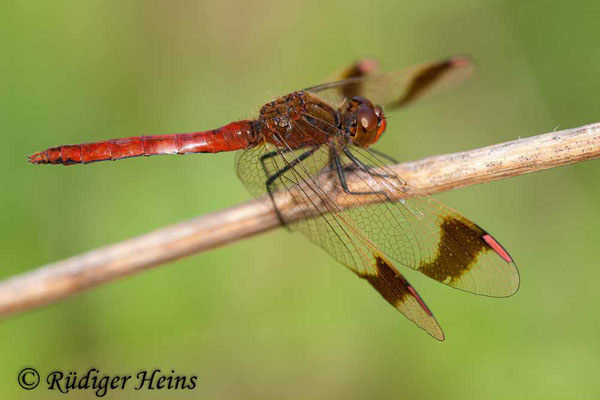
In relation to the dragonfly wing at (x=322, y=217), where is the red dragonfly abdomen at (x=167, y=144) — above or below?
above

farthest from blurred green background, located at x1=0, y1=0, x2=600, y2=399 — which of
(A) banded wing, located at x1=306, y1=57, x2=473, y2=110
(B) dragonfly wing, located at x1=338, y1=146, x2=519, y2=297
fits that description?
(B) dragonfly wing, located at x1=338, y1=146, x2=519, y2=297

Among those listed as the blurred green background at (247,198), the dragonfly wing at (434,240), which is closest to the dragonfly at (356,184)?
the dragonfly wing at (434,240)

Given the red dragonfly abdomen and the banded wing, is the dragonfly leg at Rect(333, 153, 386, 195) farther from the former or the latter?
the banded wing

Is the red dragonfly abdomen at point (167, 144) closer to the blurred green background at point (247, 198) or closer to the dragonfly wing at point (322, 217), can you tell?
the dragonfly wing at point (322, 217)

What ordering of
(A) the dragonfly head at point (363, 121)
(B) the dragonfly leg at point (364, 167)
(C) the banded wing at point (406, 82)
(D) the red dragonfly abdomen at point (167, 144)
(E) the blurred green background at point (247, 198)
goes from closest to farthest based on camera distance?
(B) the dragonfly leg at point (364, 167) → (A) the dragonfly head at point (363, 121) → (D) the red dragonfly abdomen at point (167, 144) → (E) the blurred green background at point (247, 198) → (C) the banded wing at point (406, 82)

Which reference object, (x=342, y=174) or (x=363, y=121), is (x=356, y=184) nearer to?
(x=342, y=174)

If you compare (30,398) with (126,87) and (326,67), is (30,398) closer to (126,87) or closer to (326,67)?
(126,87)
